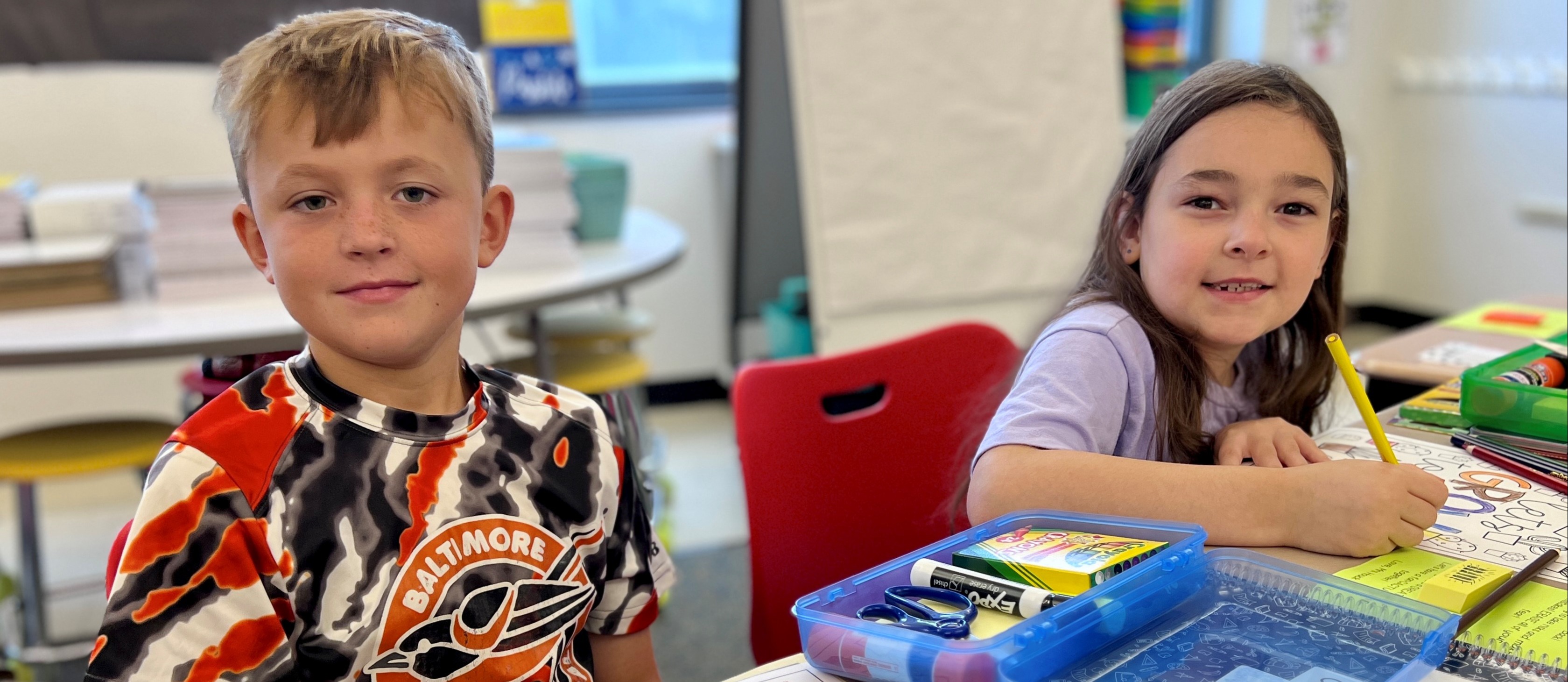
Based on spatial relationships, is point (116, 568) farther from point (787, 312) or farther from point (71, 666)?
point (787, 312)

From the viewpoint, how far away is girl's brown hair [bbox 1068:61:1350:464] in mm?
1009

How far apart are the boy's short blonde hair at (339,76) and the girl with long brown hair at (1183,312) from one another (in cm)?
49

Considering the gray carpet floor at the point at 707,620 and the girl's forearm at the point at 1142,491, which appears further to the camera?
the gray carpet floor at the point at 707,620

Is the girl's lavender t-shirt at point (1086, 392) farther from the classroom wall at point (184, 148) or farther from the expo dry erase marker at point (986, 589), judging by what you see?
the classroom wall at point (184, 148)

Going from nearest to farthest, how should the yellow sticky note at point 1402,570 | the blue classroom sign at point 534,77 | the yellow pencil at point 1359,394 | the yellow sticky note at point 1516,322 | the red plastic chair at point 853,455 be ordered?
the yellow sticky note at point 1402,570
the yellow pencil at point 1359,394
the red plastic chair at point 853,455
the yellow sticky note at point 1516,322
the blue classroom sign at point 534,77

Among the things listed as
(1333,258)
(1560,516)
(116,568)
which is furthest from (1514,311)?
(116,568)

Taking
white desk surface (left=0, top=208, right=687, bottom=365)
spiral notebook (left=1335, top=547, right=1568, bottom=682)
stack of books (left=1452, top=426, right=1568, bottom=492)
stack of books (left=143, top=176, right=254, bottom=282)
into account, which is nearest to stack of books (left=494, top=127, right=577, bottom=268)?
white desk surface (left=0, top=208, right=687, bottom=365)

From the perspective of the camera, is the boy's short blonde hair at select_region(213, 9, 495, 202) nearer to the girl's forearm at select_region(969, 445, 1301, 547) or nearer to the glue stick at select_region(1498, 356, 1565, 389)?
the girl's forearm at select_region(969, 445, 1301, 547)

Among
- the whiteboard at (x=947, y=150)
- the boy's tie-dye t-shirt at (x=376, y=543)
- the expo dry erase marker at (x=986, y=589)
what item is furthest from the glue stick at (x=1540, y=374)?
the whiteboard at (x=947, y=150)

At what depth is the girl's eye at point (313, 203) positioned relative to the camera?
0.78 metres

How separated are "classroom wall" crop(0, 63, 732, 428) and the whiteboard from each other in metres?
0.72

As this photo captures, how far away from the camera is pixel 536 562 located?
849mm

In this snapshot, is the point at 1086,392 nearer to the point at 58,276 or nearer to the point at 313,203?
→ the point at 313,203

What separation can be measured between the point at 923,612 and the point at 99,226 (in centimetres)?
202
